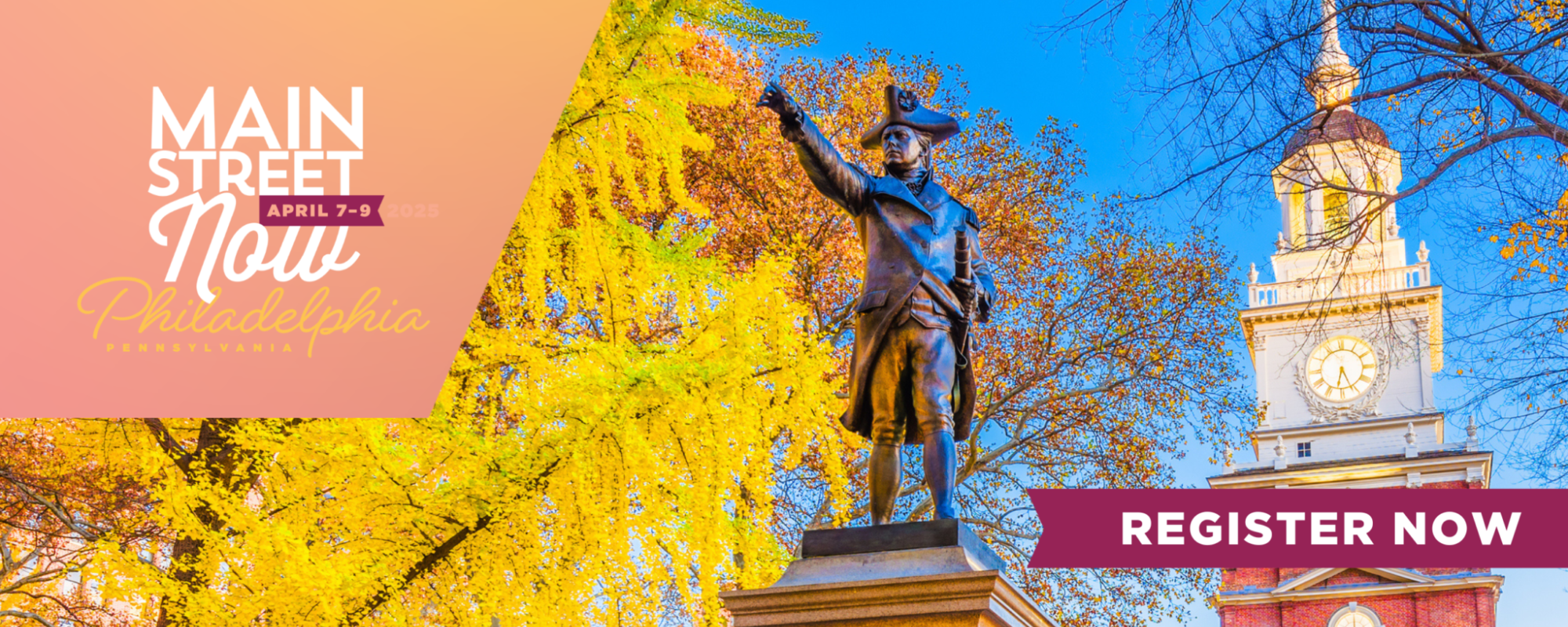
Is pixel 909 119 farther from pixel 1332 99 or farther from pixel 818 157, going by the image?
pixel 1332 99

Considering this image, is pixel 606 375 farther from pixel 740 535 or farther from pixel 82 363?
pixel 82 363

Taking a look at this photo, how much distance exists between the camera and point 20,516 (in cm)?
1465

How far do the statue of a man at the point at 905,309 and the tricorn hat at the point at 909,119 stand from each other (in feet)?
0.04

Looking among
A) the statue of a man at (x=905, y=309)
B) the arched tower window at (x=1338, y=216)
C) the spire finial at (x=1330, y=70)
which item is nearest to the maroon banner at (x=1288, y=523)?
the arched tower window at (x=1338, y=216)

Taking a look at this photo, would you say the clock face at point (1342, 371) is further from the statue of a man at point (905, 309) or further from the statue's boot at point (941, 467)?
the statue's boot at point (941, 467)

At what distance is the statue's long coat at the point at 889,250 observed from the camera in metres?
6.16

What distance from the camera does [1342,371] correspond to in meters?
49.8

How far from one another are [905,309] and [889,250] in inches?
12.2

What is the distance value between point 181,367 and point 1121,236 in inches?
510

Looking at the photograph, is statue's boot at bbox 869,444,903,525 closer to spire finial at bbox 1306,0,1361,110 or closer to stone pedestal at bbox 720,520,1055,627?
stone pedestal at bbox 720,520,1055,627

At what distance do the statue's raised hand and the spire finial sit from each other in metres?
3.12

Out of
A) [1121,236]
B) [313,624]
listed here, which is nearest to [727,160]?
[1121,236]

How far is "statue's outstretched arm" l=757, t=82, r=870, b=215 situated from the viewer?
19.0 ft

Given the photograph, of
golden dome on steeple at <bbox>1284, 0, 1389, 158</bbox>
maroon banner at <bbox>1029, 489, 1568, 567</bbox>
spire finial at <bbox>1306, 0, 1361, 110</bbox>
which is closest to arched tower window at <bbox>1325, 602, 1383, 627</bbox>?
maroon banner at <bbox>1029, 489, 1568, 567</bbox>
